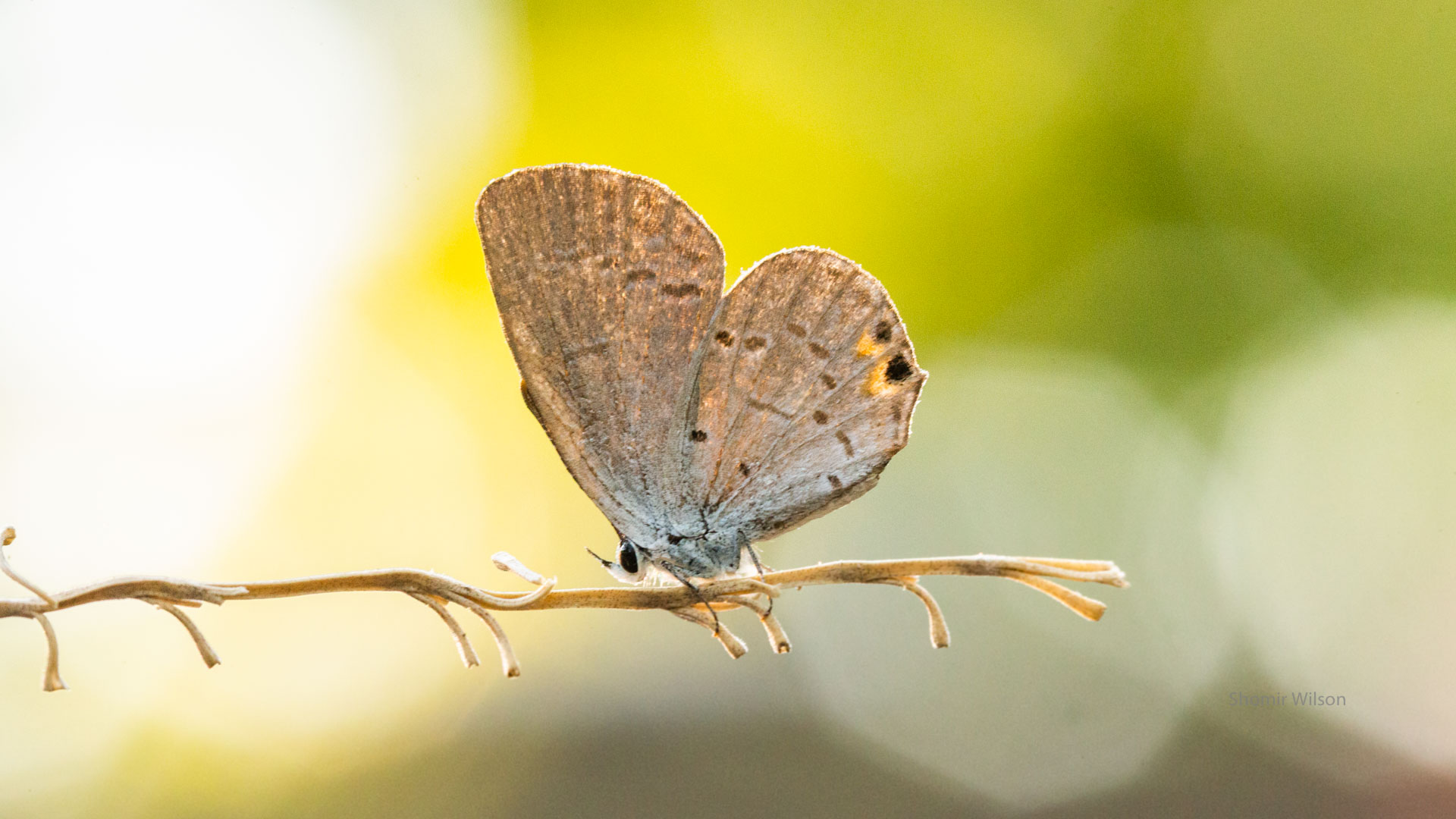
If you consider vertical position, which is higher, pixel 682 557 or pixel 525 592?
pixel 682 557

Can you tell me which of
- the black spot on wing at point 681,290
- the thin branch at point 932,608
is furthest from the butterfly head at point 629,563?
the thin branch at point 932,608

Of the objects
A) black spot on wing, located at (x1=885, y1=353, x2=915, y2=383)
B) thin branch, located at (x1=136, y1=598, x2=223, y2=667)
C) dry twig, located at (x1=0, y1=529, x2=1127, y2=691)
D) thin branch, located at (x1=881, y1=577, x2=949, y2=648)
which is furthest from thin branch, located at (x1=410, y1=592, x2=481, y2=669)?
black spot on wing, located at (x1=885, y1=353, x2=915, y2=383)

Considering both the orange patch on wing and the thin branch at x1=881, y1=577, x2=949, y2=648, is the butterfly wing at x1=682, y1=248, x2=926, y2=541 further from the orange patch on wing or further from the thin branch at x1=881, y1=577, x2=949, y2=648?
the thin branch at x1=881, y1=577, x2=949, y2=648

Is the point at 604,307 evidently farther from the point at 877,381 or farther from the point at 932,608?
the point at 932,608

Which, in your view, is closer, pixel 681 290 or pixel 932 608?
pixel 932 608

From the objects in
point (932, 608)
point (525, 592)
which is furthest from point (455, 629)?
point (932, 608)

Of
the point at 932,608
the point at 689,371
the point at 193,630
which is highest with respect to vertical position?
the point at 689,371

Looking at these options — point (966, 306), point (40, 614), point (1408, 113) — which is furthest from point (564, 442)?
point (1408, 113)
